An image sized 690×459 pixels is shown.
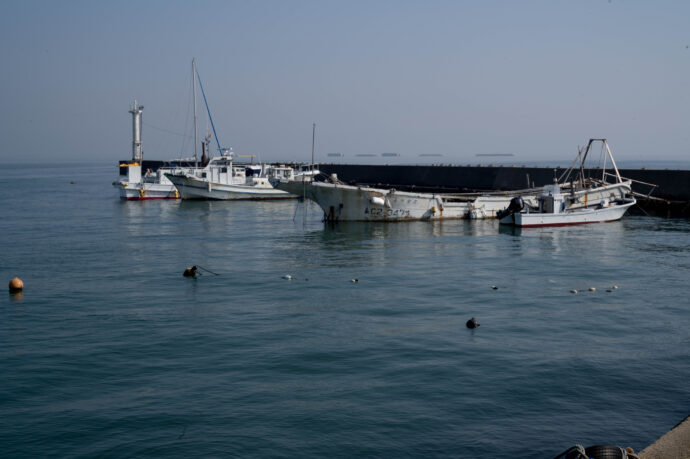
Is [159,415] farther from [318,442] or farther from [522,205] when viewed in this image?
[522,205]

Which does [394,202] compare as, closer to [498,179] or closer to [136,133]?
[498,179]

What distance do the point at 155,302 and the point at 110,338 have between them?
15.6 ft

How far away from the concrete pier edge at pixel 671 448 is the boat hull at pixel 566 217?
3625 centimetres

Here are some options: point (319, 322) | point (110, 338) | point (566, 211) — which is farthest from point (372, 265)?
point (566, 211)

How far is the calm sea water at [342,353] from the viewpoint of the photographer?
11.9 m

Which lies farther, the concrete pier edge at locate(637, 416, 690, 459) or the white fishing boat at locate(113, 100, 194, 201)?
the white fishing boat at locate(113, 100, 194, 201)

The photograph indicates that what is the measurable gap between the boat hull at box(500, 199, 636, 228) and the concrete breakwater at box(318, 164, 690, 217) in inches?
270

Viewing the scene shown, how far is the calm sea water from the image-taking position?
11.9 m

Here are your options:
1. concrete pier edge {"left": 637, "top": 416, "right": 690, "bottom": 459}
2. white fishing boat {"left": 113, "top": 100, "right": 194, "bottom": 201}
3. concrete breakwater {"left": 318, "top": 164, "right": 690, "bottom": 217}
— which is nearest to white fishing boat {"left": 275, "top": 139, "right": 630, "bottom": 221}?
concrete breakwater {"left": 318, "top": 164, "right": 690, "bottom": 217}

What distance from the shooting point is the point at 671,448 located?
9.17 meters

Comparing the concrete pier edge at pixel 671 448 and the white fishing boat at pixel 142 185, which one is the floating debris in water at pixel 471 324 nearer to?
the concrete pier edge at pixel 671 448

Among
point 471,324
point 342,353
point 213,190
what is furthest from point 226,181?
point 342,353

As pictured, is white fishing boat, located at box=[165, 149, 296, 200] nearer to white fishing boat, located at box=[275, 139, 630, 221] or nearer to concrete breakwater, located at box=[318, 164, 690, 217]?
concrete breakwater, located at box=[318, 164, 690, 217]

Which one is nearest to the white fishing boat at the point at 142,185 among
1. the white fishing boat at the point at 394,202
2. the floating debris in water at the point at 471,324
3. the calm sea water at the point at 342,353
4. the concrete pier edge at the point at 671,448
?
the white fishing boat at the point at 394,202
